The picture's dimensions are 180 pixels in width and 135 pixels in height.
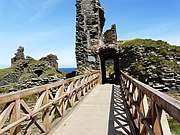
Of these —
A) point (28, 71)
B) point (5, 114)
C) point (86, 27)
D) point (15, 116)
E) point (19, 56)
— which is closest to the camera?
point (5, 114)

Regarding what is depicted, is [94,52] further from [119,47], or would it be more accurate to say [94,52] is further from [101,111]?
[101,111]

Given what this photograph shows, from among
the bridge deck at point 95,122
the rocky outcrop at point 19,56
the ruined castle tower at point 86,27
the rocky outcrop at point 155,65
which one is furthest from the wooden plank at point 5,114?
the rocky outcrop at point 19,56

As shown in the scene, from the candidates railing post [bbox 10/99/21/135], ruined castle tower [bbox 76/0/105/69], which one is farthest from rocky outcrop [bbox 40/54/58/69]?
railing post [bbox 10/99/21/135]

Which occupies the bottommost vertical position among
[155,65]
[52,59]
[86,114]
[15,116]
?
[86,114]

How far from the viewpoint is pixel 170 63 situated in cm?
1396

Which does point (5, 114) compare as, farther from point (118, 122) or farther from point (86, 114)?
point (86, 114)

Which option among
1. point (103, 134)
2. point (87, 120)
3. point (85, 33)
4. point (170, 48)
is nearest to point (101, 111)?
point (87, 120)

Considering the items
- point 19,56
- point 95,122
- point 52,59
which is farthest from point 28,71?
point 95,122

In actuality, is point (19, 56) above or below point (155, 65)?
above

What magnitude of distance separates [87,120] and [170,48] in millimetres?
11630

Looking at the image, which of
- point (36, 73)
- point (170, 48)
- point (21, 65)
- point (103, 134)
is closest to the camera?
point (103, 134)

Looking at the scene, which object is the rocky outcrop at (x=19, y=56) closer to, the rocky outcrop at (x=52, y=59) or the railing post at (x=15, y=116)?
the rocky outcrop at (x=52, y=59)

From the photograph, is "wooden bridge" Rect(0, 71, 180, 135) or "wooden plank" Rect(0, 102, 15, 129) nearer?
"wooden bridge" Rect(0, 71, 180, 135)

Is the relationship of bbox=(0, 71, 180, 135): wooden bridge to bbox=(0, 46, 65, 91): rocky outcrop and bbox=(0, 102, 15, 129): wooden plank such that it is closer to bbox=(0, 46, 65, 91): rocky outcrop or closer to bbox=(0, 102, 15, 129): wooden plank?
bbox=(0, 102, 15, 129): wooden plank
